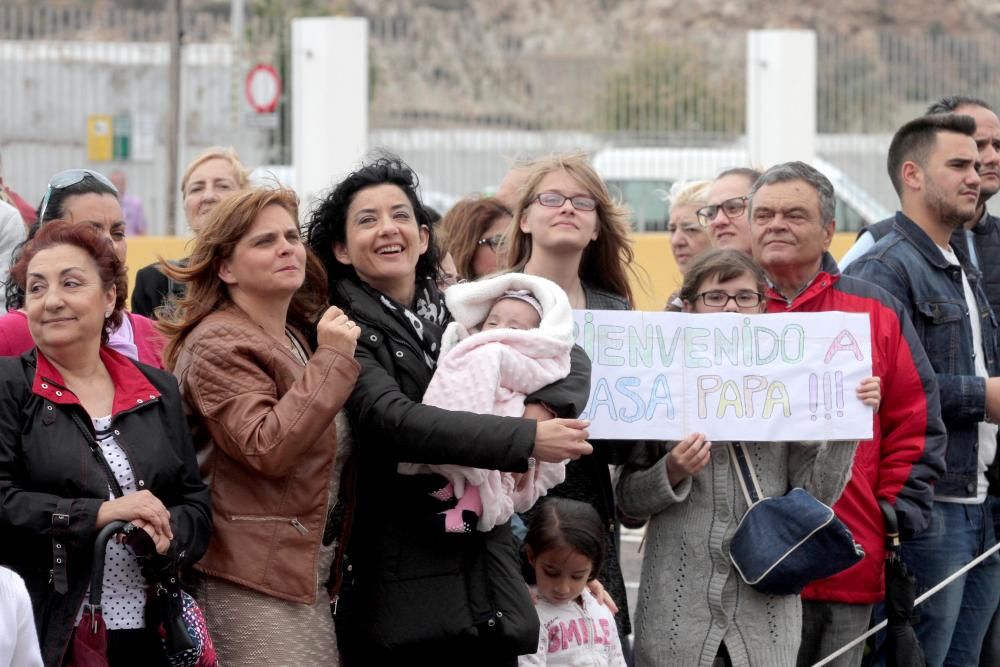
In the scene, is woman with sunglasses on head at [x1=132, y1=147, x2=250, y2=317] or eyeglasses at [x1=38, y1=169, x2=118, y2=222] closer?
eyeglasses at [x1=38, y1=169, x2=118, y2=222]

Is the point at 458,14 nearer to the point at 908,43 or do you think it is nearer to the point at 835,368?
the point at 908,43

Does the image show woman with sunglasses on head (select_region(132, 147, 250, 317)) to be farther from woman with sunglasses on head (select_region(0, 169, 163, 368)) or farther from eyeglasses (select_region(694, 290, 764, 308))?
eyeglasses (select_region(694, 290, 764, 308))

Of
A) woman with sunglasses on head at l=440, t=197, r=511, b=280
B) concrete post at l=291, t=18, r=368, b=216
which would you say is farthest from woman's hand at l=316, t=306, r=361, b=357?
concrete post at l=291, t=18, r=368, b=216

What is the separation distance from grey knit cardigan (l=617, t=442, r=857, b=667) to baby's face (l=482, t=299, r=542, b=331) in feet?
2.56

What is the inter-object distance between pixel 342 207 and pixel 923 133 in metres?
2.52

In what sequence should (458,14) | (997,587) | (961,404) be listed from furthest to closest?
(458,14), (997,587), (961,404)

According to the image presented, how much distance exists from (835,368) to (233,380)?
2.09m

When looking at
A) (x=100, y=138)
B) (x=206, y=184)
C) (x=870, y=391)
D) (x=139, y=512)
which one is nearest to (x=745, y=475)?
(x=870, y=391)

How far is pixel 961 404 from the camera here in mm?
5551

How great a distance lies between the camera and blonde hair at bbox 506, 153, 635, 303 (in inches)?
212

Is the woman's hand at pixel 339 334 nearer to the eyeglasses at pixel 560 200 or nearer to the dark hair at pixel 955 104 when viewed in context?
the eyeglasses at pixel 560 200

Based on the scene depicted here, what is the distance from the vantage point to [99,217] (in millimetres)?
5336

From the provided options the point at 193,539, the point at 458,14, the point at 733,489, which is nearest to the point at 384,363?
the point at 193,539

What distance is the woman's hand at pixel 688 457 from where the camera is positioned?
498 centimetres
